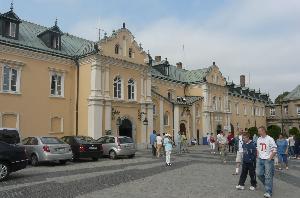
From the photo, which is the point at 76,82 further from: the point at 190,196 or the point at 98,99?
the point at 190,196

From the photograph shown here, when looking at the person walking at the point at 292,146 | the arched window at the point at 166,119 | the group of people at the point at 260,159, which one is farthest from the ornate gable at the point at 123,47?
the group of people at the point at 260,159

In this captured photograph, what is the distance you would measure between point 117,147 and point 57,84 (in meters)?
10.2

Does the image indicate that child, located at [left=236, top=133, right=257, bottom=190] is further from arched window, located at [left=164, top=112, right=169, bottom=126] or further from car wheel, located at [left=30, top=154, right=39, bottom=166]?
arched window, located at [left=164, top=112, right=169, bottom=126]

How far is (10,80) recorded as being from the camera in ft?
89.4

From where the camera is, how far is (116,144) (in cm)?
2392

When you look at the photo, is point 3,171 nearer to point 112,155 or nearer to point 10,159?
point 10,159

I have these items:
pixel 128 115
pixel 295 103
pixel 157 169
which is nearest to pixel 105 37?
pixel 128 115

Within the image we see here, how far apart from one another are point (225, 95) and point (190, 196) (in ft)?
139

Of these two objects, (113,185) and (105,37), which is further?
(105,37)

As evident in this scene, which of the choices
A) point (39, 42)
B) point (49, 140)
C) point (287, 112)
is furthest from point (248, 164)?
point (287, 112)

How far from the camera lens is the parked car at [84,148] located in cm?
2159

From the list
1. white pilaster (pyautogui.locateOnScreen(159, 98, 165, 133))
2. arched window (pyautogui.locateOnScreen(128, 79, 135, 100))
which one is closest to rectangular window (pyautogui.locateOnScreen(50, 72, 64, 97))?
arched window (pyautogui.locateOnScreen(128, 79, 135, 100))

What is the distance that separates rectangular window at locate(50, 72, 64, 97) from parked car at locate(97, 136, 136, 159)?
8351 mm

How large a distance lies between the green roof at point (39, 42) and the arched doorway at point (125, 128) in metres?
7.38
